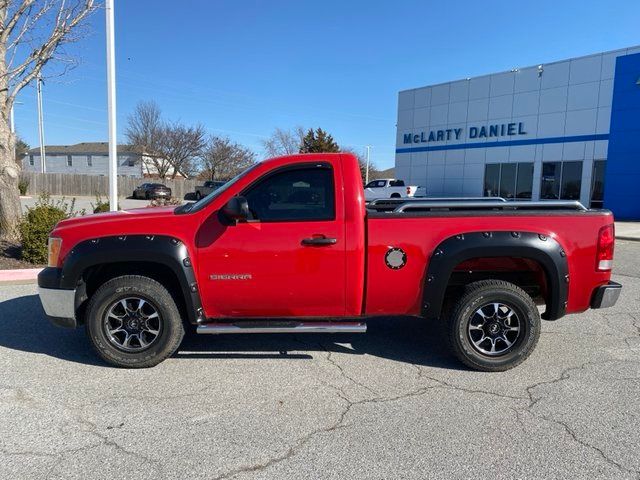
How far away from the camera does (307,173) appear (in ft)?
13.5

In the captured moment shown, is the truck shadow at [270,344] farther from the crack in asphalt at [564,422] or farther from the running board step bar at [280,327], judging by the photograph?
the crack in asphalt at [564,422]

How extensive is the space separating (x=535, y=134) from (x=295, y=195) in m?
27.1

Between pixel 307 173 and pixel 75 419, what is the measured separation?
263 centimetres

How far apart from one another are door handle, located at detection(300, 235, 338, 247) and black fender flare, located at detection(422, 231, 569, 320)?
0.87 meters

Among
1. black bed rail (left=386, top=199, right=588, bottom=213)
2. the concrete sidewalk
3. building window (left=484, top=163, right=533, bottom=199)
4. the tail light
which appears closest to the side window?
black bed rail (left=386, top=199, right=588, bottom=213)

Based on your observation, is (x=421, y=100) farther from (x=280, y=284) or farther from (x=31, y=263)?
(x=280, y=284)

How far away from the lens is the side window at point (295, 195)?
4027mm

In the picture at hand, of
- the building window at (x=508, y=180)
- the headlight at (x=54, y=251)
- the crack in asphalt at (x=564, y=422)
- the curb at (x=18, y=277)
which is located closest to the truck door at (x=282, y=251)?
the headlight at (x=54, y=251)

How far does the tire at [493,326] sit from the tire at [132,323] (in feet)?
8.26

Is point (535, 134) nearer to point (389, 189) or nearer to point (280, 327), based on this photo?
point (389, 189)

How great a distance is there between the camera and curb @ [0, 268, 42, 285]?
7391 mm

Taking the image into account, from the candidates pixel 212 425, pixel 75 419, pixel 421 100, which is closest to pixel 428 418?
pixel 212 425

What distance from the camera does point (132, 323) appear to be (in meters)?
4.12

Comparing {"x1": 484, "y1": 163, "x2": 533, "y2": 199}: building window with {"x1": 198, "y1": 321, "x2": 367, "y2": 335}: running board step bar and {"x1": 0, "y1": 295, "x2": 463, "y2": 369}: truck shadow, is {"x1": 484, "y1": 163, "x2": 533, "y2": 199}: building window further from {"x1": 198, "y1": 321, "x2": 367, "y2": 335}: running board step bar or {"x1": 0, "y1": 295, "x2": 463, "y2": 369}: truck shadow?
{"x1": 198, "y1": 321, "x2": 367, "y2": 335}: running board step bar
